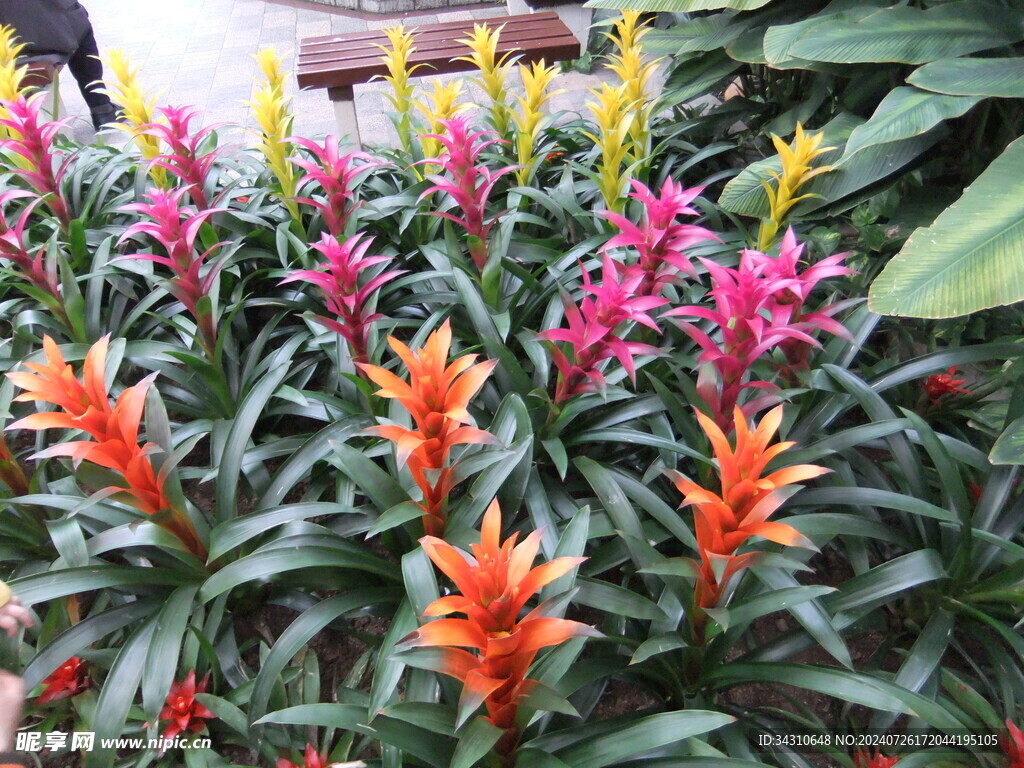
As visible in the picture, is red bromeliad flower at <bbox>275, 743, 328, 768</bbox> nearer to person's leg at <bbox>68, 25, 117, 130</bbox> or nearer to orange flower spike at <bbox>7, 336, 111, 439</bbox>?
orange flower spike at <bbox>7, 336, 111, 439</bbox>

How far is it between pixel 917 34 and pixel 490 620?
2.52 meters

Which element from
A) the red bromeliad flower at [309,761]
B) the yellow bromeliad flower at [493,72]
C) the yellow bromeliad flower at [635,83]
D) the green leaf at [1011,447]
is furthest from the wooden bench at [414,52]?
the red bromeliad flower at [309,761]

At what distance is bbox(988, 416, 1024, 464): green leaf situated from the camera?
1.53 meters

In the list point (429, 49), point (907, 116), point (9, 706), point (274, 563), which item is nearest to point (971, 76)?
point (907, 116)

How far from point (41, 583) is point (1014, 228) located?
7.96 ft

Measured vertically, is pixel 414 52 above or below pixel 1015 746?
above

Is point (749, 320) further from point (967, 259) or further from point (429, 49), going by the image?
Result: point (429, 49)

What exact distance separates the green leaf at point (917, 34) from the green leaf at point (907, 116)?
22 cm

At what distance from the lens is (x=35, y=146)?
2389 mm

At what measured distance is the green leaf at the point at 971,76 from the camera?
1976 mm

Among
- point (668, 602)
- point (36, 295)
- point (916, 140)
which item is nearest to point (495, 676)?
point (668, 602)

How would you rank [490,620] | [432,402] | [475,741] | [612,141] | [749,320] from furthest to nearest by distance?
[612,141]
[749,320]
[432,402]
[475,741]
[490,620]

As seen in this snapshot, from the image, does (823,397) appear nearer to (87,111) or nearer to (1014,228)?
(1014,228)

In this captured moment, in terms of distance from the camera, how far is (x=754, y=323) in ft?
4.85
